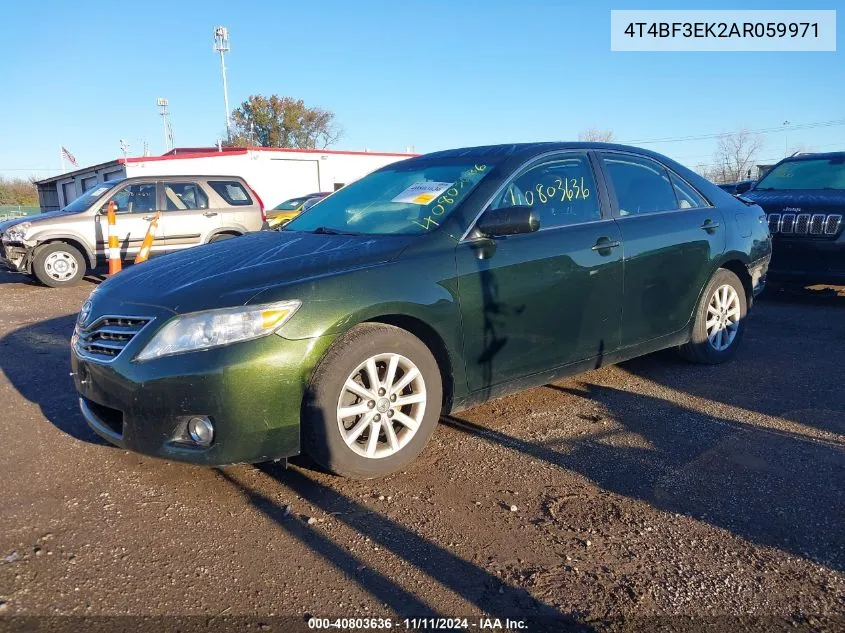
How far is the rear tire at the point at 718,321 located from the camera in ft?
15.8

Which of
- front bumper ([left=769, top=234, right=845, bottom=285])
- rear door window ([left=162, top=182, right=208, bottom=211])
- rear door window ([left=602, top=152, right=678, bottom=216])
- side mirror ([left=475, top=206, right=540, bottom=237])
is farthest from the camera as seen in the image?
rear door window ([left=162, top=182, right=208, bottom=211])

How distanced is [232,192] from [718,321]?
A: 27.5 ft

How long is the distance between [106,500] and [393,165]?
282 centimetres

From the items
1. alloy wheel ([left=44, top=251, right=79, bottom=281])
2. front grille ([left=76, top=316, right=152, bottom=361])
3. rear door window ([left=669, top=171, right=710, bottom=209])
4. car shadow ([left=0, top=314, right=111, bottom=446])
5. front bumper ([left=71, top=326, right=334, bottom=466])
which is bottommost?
car shadow ([left=0, top=314, right=111, bottom=446])

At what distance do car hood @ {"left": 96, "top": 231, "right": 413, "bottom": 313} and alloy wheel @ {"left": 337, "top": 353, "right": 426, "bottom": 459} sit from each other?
1.66 ft

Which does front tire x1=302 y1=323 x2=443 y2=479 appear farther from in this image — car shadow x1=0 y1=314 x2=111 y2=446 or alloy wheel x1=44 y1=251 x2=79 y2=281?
alloy wheel x1=44 y1=251 x2=79 y2=281

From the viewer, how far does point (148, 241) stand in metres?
9.46

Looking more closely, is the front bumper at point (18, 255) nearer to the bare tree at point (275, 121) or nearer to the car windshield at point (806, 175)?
the car windshield at point (806, 175)

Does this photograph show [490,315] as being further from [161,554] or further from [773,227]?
[773,227]

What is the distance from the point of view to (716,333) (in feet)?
16.3

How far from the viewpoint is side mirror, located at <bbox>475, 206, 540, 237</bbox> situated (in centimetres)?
343

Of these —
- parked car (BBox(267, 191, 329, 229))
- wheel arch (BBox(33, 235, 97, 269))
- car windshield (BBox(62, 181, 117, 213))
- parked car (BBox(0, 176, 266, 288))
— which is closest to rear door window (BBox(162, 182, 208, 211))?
parked car (BBox(0, 176, 266, 288))

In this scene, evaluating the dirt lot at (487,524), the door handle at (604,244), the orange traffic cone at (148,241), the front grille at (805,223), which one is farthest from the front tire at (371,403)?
the orange traffic cone at (148,241)

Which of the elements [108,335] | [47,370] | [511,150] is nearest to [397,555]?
[108,335]
